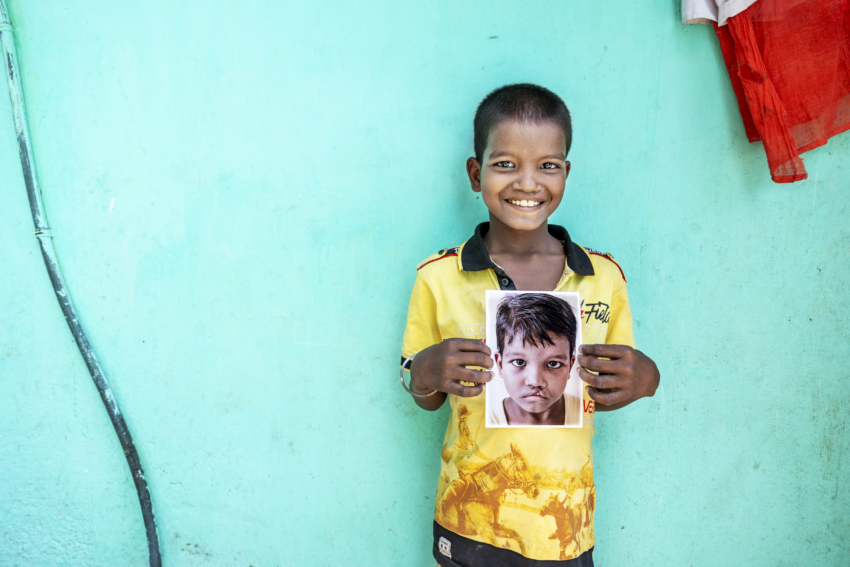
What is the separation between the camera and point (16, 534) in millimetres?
1523

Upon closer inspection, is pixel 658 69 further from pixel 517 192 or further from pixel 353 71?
pixel 353 71

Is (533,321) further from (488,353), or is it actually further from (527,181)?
(527,181)

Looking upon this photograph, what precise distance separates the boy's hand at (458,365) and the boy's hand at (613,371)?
7.8 inches

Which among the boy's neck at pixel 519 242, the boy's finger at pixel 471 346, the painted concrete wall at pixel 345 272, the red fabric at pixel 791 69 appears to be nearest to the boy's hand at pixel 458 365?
the boy's finger at pixel 471 346

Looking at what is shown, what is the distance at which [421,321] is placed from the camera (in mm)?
1230

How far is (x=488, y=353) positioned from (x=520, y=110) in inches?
22.2

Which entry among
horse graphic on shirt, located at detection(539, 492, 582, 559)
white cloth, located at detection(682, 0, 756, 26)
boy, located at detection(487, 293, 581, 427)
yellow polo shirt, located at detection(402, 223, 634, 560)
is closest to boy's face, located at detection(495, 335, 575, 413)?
boy, located at detection(487, 293, 581, 427)

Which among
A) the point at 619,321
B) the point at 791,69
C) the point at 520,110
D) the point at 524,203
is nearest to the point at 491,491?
the point at 619,321

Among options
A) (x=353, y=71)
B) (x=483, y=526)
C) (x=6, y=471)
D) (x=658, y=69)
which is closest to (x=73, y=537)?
(x=6, y=471)

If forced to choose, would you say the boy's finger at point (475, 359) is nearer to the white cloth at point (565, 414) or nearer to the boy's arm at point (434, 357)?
the boy's arm at point (434, 357)

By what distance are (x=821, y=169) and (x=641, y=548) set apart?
1225mm

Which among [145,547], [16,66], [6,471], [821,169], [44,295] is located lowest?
[145,547]

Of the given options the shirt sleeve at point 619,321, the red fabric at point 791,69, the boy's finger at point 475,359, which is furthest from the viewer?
the red fabric at point 791,69

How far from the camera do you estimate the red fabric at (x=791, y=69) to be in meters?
1.34
